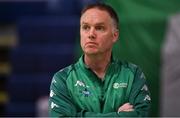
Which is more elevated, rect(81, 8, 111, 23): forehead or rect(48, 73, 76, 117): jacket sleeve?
rect(81, 8, 111, 23): forehead

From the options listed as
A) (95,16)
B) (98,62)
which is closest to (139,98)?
(98,62)

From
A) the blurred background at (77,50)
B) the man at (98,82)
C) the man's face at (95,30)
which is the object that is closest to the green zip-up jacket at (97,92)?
the man at (98,82)

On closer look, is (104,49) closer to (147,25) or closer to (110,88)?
(110,88)

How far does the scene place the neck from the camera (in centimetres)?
180

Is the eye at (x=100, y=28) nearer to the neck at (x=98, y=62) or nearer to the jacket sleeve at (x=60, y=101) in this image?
the neck at (x=98, y=62)

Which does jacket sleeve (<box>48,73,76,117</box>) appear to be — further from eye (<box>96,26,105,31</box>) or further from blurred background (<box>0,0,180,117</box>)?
blurred background (<box>0,0,180,117</box>)

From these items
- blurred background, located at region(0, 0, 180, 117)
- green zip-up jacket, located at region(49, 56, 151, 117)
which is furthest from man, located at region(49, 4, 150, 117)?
blurred background, located at region(0, 0, 180, 117)

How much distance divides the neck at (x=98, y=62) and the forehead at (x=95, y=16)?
0.13 m

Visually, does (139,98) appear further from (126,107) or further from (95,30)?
(95,30)

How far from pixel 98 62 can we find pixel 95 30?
13 cm

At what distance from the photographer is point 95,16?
1.76 metres

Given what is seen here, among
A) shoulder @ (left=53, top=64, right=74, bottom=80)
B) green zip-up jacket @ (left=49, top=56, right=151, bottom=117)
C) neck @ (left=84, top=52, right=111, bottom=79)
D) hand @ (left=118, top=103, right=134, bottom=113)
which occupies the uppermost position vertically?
neck @ (left=84, top=52, right=111, bottom=79)

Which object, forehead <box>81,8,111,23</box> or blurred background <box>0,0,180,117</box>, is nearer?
forehead <box>81,8,111,23</box>

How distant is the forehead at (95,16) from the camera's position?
176 cm
